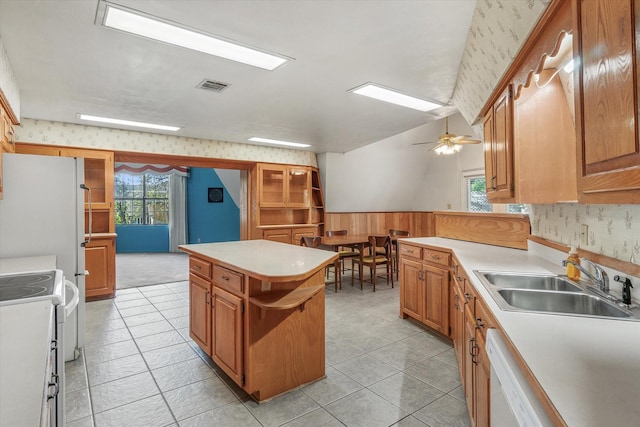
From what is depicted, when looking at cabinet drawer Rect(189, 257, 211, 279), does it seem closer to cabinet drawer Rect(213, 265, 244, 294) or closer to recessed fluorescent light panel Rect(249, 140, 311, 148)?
cabinet drawer Rect(213, 265, 244, 294)

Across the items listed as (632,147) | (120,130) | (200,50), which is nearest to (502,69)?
(632,147)

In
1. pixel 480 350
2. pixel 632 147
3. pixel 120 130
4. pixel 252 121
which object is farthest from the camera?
pixel 120 130

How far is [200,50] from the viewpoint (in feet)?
8.09

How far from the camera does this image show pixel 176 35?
2.27 m

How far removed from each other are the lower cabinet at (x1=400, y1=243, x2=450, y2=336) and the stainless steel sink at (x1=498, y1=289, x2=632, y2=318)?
1.29 meters

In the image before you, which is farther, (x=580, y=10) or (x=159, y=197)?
(x=159, y=197)

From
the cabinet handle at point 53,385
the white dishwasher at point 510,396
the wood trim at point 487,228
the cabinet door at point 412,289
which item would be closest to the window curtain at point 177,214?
the cabinet door at point 412,289

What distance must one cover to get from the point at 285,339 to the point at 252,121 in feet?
10.4

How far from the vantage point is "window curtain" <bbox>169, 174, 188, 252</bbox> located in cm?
942

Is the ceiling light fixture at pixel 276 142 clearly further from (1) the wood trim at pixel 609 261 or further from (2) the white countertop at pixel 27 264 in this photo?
(1) the wood trim at pixel 609 261

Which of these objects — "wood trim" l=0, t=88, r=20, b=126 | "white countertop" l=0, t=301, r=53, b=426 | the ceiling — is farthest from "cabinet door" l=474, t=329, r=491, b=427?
"wood trim" l=0, t=88, r=20, b=126

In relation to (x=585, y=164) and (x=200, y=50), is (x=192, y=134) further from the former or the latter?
(x=585, y=164)

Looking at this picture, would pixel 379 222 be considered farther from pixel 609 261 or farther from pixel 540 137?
pixel 609 261

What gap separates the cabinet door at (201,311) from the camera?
103 inches
